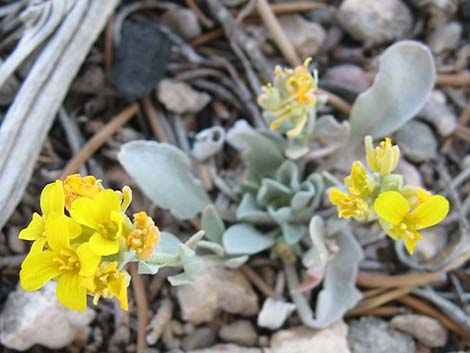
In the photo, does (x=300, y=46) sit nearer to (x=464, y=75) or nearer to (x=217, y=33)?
(x=217, y=33)

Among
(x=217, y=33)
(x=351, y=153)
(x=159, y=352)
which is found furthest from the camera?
(x=217, y=33)

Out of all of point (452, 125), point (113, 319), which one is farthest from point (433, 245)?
point (113, 319)

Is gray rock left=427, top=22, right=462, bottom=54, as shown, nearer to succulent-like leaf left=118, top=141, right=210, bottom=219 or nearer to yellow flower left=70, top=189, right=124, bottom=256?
succulent-like leaf left=118, top=141, right=210, bottom=219

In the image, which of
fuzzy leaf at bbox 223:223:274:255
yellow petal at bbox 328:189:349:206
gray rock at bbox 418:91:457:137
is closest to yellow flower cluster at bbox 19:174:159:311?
yellow petal at bbox 328:189:349:206

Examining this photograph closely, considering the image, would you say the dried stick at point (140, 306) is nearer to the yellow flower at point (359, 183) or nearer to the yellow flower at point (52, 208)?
the yellow flower at point (52, 208)

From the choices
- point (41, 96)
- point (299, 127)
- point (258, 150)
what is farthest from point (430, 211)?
point (41, 96)

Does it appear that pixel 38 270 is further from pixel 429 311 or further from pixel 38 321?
pixel 429 311
